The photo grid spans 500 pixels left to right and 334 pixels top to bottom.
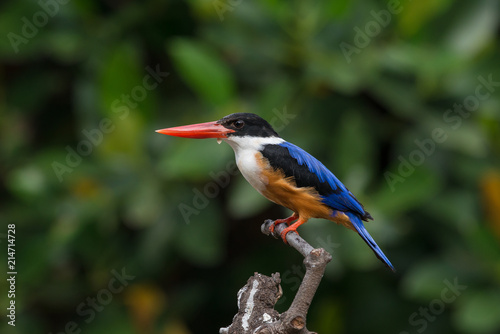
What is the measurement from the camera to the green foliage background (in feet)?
12.9

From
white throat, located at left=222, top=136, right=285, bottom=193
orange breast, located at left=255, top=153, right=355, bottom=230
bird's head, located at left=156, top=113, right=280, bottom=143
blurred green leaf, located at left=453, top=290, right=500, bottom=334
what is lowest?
blurred green leaf, located at left=453, top=290, right=500, bottom=334

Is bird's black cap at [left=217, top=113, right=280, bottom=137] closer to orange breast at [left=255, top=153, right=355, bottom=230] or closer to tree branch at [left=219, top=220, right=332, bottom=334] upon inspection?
orange breast at [left=255, top=153, right=355, bottom=230]

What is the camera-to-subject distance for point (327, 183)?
2139mm

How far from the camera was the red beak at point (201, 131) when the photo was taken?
1.91 metres

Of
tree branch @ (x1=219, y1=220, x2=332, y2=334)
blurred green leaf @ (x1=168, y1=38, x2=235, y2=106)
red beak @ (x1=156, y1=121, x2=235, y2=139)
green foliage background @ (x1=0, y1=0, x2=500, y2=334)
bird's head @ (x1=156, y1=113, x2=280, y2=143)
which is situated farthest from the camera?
green foliage background @ (x1=0, y1=0, x2=500, y2=334)

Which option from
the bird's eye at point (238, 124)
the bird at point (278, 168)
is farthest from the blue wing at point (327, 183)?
the bird's eye at point (238, 124)

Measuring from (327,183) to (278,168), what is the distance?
0.55 ft

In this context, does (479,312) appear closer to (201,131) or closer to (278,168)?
(278,168)

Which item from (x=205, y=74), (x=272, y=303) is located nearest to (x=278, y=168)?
(x=272, y=303)

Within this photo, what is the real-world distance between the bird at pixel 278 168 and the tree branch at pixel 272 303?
0.99 ft

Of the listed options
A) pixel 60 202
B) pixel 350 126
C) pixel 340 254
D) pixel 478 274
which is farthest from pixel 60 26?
pixel 478 274

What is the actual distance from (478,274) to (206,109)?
1.93 meters

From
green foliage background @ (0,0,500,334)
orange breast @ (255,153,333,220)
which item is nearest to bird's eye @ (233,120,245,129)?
orange breast @ (255,153,333,220)

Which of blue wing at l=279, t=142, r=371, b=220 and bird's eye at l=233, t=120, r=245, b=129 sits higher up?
bird's eye at l=233, t=120, r=245, b=129
